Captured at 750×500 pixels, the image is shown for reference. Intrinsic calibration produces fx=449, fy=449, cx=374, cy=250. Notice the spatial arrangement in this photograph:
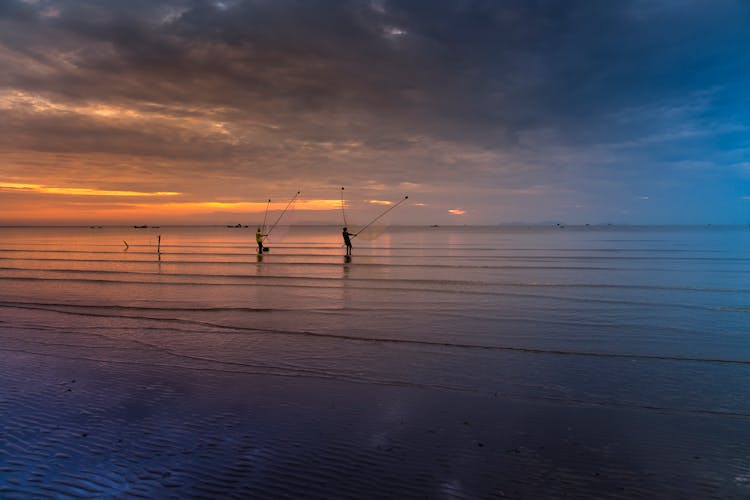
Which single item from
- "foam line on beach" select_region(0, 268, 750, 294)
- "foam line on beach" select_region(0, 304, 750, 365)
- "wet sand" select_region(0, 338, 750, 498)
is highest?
"foam line on beach" select_region(0, 268, 750, 294)

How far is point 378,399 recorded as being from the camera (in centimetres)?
766

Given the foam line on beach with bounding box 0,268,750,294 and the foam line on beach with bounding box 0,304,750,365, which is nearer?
the foam line on beach with bounding box 0,304,750,365

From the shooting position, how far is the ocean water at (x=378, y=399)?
520 cm

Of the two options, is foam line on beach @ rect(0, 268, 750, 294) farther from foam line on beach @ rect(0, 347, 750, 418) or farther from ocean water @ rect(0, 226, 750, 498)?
foam line on beach @ rect(0, 347, 750, 418)

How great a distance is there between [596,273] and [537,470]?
83.1ft

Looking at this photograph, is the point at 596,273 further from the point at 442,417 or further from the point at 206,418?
the point at 206,418

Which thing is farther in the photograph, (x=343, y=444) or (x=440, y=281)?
(x=440, y=281)

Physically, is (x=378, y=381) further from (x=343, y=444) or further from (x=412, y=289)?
(x=412, y=289)

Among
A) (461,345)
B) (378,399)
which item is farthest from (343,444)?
(461,345)

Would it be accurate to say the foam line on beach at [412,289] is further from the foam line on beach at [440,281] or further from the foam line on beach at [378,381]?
the foam line on beach at [378,381]

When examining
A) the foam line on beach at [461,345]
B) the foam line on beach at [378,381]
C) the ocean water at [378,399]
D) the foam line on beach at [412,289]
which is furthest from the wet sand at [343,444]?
the foam line on beach at [412,289]

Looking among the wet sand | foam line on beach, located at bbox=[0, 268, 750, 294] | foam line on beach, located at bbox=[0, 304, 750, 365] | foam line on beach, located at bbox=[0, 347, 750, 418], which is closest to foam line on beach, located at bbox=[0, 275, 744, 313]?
foam line on beach, located at bbox=[0, 268, 750, 294]

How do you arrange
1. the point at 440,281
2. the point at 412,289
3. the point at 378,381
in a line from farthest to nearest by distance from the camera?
the point at 440,281 < the point at 412,289 < the point at 378,381

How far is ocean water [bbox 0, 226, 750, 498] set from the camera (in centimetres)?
520
